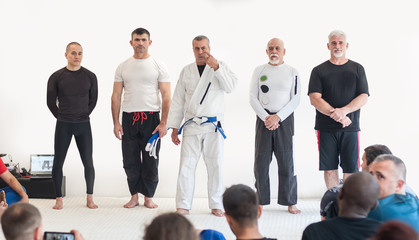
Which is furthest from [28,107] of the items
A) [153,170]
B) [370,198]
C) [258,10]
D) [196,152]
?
[370,198]

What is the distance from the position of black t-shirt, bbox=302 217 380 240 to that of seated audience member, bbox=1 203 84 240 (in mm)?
1006

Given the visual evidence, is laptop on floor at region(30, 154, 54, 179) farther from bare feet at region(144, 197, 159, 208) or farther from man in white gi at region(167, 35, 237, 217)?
man in white gi at region(167, 35, 237, 217)

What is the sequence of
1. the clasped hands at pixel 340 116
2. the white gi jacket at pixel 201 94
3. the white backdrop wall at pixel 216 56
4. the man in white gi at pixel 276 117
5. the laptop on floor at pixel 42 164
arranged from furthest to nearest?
the laptop on floor at pixel 42 164
the white backdrop wall at pixel 216 56
the man in white gi at pixel 276 117
the white gi jacket at pixel 201 94
the clasped hands at pixel 340 116

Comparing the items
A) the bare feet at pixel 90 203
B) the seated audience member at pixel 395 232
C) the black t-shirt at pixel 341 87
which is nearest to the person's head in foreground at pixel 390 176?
the seated audience member at pixel 395 232

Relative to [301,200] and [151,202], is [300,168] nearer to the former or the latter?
[301,200]

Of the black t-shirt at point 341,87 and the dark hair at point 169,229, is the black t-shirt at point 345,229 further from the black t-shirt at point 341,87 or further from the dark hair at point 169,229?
the black t-shirt at point 341,87

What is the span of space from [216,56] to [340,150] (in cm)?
151

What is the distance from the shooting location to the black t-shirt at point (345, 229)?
2.04 meters

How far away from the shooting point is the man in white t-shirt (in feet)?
16.2

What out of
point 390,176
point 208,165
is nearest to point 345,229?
point 390,176

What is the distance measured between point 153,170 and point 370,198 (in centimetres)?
306

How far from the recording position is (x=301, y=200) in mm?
5258

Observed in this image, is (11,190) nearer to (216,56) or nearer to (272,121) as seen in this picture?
(272,121)

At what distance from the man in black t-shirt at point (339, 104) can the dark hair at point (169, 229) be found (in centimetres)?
301
